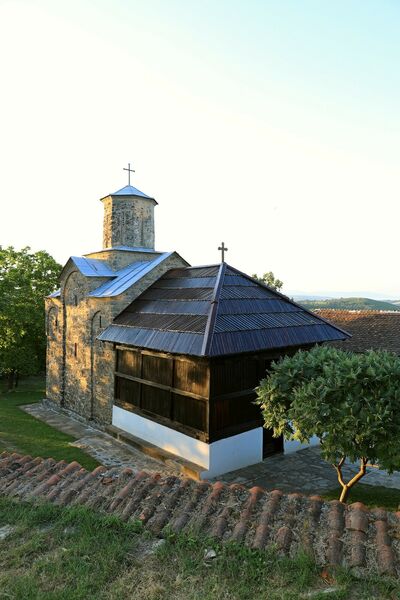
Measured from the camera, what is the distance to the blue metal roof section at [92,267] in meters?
15.3

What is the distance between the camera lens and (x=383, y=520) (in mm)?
4977

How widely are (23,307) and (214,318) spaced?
17.2 m

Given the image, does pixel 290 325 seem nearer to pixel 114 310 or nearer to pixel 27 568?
pixel 114 310

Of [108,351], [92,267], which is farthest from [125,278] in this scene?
[108,351]

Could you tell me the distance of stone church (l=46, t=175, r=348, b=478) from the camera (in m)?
9.90

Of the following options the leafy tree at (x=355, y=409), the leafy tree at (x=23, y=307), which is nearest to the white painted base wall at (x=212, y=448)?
the leafy tree at (x=355, y=409)

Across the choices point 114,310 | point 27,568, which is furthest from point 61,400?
point 27,568

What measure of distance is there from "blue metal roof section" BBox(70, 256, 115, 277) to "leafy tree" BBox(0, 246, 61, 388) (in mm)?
8475

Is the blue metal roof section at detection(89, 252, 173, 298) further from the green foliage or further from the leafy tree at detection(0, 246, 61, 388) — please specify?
the leafy tree at detection(0, 246, 61, 388)

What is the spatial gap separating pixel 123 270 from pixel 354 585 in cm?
1343

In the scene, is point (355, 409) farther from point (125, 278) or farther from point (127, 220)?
point (127, 220)

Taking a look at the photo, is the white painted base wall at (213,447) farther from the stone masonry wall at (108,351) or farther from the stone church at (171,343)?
the stone masonry wall at (108,351)

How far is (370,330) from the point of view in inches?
871

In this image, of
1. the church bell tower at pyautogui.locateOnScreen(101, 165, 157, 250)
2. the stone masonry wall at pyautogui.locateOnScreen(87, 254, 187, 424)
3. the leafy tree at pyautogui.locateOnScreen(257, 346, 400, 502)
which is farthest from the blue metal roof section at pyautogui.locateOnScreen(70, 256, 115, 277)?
the leafy tree at pyautogui.locateOnScreen(257, 346, 400, 502)
